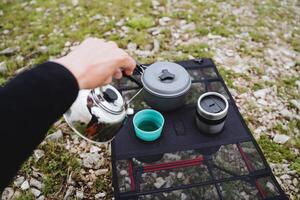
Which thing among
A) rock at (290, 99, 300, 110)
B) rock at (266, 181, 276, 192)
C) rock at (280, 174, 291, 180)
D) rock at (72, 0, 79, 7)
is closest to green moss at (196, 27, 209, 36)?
rock at (290, 99, 300, 110)

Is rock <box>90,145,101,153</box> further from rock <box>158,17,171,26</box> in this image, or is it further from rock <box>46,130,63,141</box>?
rock <box>158,17,171,26</box>

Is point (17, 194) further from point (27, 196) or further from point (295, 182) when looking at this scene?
point (295, 182)

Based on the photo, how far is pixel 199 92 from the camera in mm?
2291

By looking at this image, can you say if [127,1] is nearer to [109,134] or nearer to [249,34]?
[249,34]

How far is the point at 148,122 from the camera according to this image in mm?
1852

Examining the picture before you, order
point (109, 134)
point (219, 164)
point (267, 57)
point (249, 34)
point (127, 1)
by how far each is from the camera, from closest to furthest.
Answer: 1. point (109, 134)
2. point (219, 164)
3. point (267, 57)
4. point (249, 34)
5. point (127, 1)

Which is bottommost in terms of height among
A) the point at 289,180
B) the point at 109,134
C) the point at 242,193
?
the point at 289,180

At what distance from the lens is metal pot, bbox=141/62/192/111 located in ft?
5.86

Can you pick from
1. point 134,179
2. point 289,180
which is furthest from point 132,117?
point 289,180

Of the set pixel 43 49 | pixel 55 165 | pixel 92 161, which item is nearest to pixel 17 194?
pixel 55 165

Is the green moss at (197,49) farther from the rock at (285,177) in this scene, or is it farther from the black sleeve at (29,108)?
the black sleeve at (29,108)

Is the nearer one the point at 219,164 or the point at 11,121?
the point at 11,121

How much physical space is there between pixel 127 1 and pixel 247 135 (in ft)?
8.36

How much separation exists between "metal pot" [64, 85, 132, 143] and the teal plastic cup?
0.22 meters
